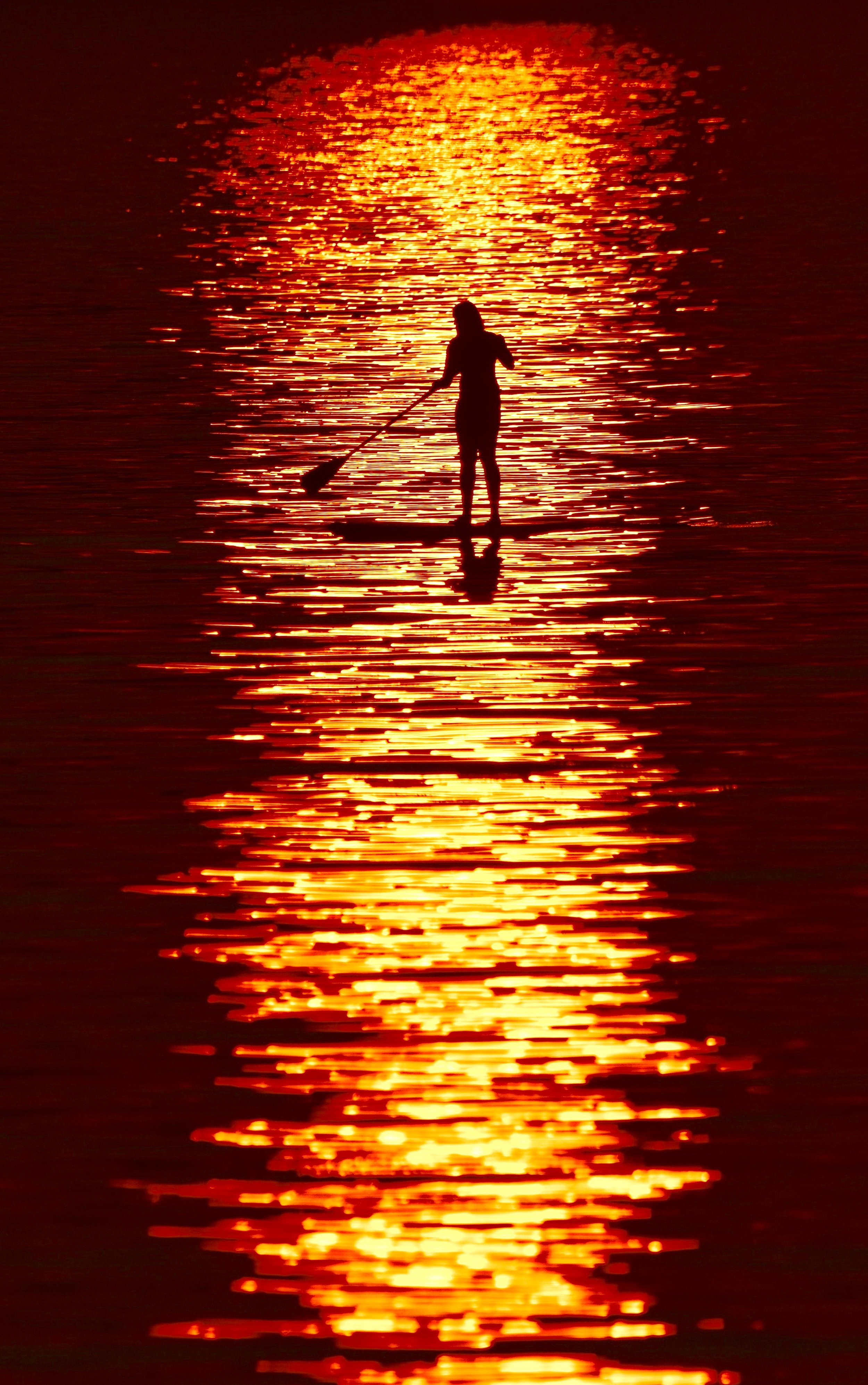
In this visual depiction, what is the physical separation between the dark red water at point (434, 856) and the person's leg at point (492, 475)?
20 cm

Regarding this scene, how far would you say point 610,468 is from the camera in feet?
65.7

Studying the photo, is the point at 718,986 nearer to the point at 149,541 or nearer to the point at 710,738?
the point at 710,738

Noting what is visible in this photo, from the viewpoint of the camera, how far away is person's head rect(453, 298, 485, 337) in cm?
1716

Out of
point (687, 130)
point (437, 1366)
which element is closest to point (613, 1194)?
point (437, 1366)

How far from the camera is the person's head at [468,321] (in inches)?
675

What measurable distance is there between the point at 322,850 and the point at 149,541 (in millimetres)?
6401

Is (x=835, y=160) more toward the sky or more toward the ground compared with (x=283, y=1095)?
more toward the sky

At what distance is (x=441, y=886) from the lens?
10.7m

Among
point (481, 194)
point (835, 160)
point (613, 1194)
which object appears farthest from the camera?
point (835, 160)

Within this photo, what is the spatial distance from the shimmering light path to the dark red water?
1.0 inches

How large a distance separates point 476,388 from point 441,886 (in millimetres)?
7105

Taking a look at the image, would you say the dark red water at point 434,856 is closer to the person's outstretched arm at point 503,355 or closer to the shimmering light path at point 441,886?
the shimmering light path at point 441,886

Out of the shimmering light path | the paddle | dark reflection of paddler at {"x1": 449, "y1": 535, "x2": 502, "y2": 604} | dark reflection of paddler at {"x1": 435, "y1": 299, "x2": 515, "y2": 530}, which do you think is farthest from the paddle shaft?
dark reflection of paddler at {"x1": 449, "y1": 535, "x2": 502, "y2": 604}

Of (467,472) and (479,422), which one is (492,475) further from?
(479,422)
